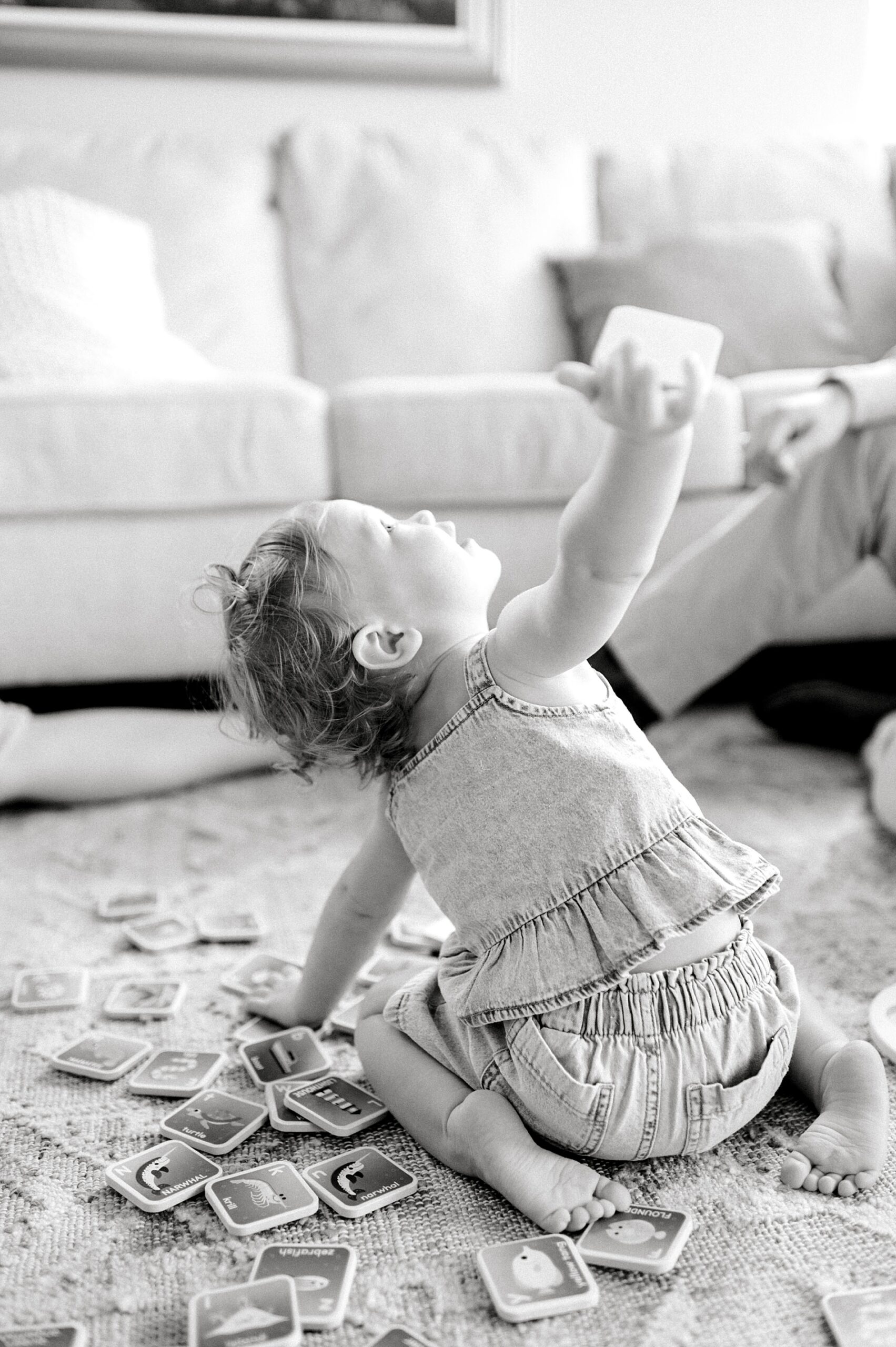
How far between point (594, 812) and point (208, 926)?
605mm

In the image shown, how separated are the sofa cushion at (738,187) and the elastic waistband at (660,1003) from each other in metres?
2.16

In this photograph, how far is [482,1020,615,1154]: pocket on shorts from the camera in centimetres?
86

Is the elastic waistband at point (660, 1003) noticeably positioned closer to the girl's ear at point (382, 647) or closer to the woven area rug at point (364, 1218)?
the woven area rug at point (364, 1218)

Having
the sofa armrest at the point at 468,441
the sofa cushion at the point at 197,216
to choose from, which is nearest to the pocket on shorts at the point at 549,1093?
the sofa armrest at the point at 468,441

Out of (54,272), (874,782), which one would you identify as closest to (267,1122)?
(874,782)

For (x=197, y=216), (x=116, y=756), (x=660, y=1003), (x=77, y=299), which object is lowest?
(x=116, y=756)

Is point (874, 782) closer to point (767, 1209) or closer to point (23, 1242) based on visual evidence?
point (767, 1209)

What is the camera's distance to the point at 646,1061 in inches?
34.4

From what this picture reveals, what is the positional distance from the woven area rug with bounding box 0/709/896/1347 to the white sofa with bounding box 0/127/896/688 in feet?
1.71

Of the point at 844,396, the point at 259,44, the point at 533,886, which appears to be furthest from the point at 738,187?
the point at 533,886

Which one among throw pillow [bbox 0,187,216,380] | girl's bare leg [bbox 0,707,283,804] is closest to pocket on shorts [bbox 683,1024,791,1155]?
girl's bare leg [bbox 0,707,283,804]

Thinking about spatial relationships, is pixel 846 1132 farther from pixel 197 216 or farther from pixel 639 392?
pixel 197 216

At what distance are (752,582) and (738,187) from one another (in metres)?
1.45

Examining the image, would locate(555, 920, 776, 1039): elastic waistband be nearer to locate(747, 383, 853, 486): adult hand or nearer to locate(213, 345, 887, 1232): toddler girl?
locate(213, 345, 887, 1232): toddler girl
